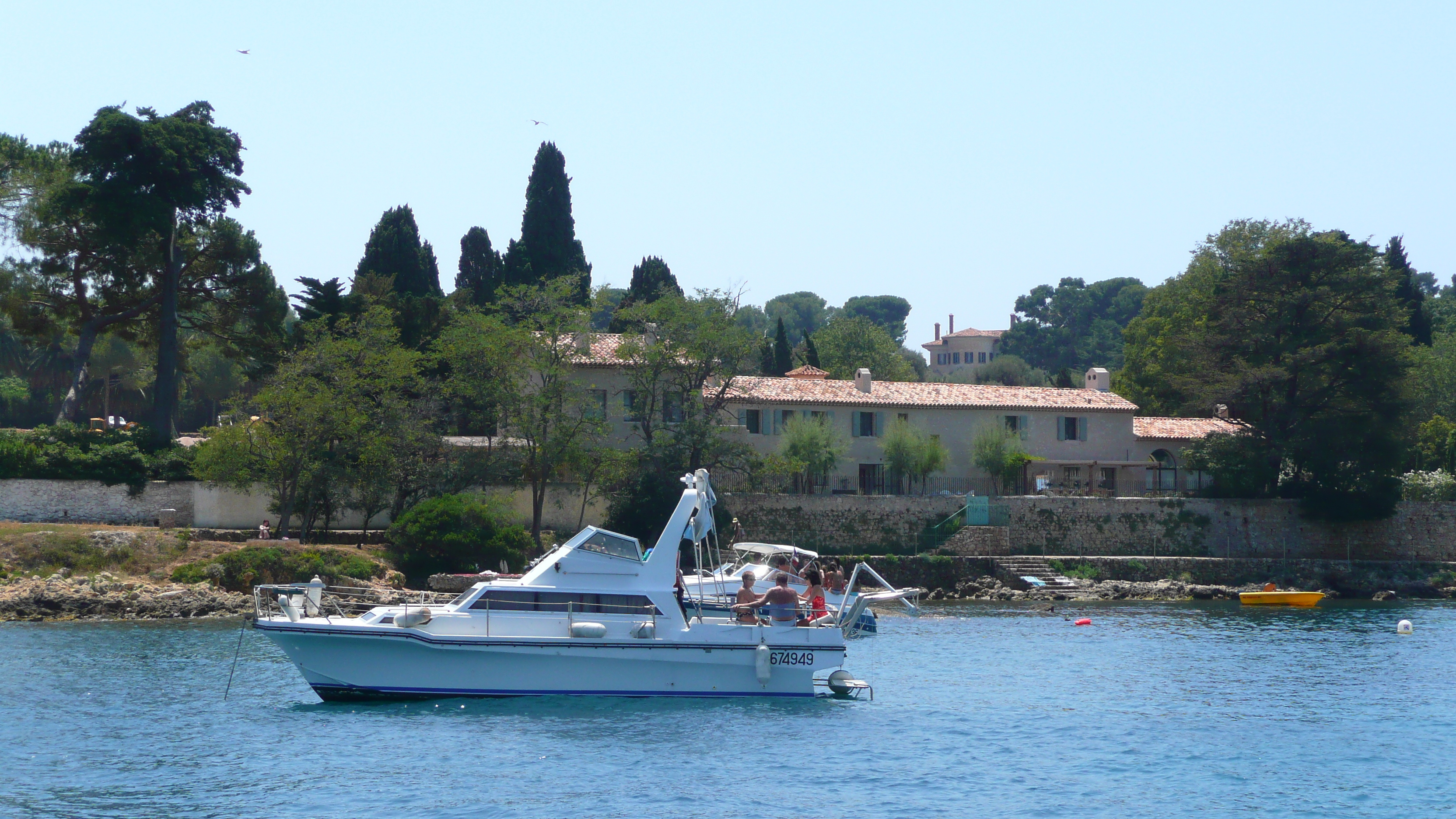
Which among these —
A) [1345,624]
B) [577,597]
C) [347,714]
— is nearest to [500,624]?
[577,597]

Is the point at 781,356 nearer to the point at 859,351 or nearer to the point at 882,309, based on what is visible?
the point at 859,351

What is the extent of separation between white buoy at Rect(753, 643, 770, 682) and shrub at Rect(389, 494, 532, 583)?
2157cm

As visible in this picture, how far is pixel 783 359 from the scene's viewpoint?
8081 centimetres

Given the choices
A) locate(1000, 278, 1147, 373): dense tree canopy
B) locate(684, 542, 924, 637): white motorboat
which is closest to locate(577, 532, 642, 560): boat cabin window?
locate(684, 542, 924, 637): white motorboat

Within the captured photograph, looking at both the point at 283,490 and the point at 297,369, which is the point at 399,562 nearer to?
the point at 283,490

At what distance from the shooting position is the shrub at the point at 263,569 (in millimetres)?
38938

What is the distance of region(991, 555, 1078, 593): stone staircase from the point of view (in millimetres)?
48188

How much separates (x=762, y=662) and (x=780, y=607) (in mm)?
1095

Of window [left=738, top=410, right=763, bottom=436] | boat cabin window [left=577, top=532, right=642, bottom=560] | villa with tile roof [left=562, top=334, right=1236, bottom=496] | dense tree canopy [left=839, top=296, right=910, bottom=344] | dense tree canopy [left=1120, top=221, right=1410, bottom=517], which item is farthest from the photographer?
dense tree canopy [left=839, top=296, right=910, bottom=344]

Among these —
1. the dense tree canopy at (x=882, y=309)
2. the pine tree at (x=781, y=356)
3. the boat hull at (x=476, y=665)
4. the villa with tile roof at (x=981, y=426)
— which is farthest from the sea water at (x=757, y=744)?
the dense tree canopy at (x=882, y=309)

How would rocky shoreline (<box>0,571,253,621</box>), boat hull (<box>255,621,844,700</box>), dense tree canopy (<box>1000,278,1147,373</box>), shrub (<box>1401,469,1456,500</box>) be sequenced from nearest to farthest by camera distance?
boat hull (<box>255,621,844,700</box>), rocky shoreline (<box>0,571,253,621</box>), shrub (<box>1401,469,1456,500</box>), dense tree canopy (<box>1000,278,1147,373</box>)

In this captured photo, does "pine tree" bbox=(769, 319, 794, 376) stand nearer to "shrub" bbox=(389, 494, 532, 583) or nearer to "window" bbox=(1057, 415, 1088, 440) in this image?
"window" bbox=(1057, 415, 1088, 440)

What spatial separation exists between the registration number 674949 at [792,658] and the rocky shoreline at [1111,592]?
81.1 feet

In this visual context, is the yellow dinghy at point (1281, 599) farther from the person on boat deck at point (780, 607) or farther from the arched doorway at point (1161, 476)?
the person on boat deck at point (780, 607)
